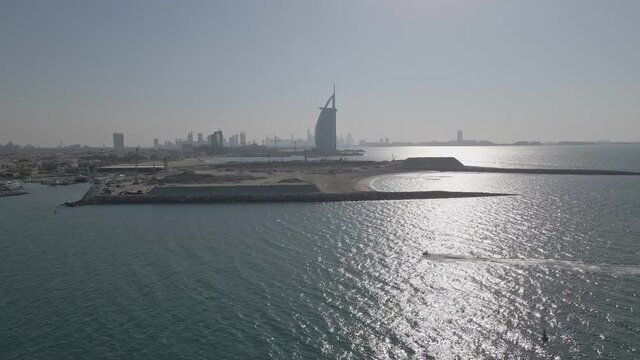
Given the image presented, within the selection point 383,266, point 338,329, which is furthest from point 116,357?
point 383,266

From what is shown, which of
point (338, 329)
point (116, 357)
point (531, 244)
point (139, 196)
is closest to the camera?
point (116, 357)

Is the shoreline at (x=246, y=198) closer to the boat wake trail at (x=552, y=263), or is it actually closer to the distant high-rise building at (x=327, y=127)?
the boat wake trail at (x=552, y=263)

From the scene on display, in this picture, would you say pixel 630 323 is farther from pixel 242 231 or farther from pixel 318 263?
pixel 242 231

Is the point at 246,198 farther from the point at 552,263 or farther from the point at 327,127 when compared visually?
the point at 327,127

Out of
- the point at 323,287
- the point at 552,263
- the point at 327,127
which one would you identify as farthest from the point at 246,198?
the point at 327,127

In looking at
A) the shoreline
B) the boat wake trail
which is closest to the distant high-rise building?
the shoreline
